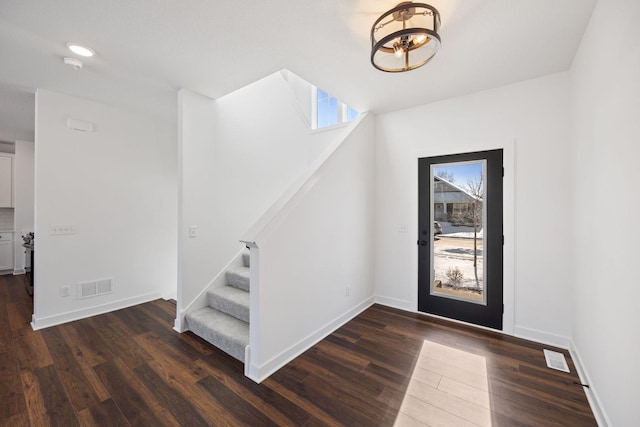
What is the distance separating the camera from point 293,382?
1984mm

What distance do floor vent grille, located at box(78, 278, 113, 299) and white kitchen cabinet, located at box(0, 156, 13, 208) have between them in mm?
4086

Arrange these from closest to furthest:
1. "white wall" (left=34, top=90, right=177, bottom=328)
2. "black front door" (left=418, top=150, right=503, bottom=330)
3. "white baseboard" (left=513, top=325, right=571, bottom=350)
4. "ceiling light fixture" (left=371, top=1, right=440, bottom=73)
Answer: "ceiling light fixture" (left=371, top=1, right=440, bottom=73)
"white baseboard" (left=513, top=325, right=571, bottom=350)
"black front door" (left=418, top=150, right=503, bottom=330)
"white wall" (left=34, top=90, right=177, bottom=328)

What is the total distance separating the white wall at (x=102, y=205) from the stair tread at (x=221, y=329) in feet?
4.77

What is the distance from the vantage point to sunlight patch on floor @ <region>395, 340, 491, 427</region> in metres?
1.65

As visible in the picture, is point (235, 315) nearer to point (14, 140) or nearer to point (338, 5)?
point (338, 5)

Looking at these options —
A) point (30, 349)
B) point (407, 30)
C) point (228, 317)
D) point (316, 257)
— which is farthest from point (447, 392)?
point (30, 349)

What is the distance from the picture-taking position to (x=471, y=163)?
2930 mm

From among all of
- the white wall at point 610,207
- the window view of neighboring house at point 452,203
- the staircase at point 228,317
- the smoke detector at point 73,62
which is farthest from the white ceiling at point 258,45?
the staircase at point 228,317

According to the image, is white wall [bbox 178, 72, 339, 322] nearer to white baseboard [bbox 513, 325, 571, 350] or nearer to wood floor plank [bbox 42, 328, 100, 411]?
wood floor plank [bbox 42, 328, 100, 411]

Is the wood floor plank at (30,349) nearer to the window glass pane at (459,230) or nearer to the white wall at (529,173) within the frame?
the window glass pane at (459,230)

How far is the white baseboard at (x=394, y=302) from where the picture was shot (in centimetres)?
335

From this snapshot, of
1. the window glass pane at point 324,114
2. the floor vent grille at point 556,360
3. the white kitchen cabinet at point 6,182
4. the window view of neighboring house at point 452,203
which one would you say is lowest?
the floor vent grille at point 556,360

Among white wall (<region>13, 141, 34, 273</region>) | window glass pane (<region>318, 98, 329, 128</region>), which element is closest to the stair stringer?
window glass pane (<region>318, 98, 329, 128</region>)

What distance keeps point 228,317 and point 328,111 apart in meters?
3.16
